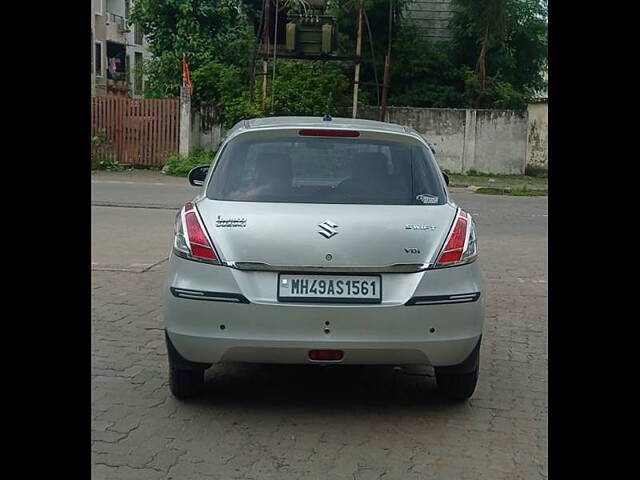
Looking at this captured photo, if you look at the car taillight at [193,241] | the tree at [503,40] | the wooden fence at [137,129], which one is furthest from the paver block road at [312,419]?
the tree at [503,40]

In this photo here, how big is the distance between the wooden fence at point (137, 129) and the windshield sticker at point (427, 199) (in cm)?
1969

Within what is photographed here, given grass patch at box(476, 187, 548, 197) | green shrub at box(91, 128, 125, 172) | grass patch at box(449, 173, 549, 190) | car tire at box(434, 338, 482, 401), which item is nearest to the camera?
car tire at box(434, 338, 482, 401)

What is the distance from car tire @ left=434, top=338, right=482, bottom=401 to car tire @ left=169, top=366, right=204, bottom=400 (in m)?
1.35

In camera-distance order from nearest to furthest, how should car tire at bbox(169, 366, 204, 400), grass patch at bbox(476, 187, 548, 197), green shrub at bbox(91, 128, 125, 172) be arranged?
car tire at bbox(169, 366, 204, 400) → grass patch at bbox(476, 187, 548, 197) → green shrub at bbox(91, 128, 125, 172)

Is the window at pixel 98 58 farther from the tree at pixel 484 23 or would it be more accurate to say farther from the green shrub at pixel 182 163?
the tree at pixel 484 23

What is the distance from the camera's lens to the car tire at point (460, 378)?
15.4ft

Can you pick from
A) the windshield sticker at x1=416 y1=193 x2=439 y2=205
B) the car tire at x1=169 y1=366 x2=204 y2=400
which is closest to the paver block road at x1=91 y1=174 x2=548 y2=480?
the car tire at x1=169 y1=366 x2=204 y2=400

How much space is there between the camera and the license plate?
4340mm

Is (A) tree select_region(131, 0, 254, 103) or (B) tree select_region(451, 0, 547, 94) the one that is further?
(A) tree select_region(131, 0, 254, 103)

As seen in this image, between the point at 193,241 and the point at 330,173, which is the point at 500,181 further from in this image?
the point at 193,241

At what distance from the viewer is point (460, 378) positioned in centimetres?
486

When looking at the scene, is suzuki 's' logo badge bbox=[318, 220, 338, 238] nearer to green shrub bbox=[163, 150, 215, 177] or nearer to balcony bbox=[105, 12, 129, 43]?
green shrub bbox=[163, 150, 215, 177]

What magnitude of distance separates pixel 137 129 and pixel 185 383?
20.1m
